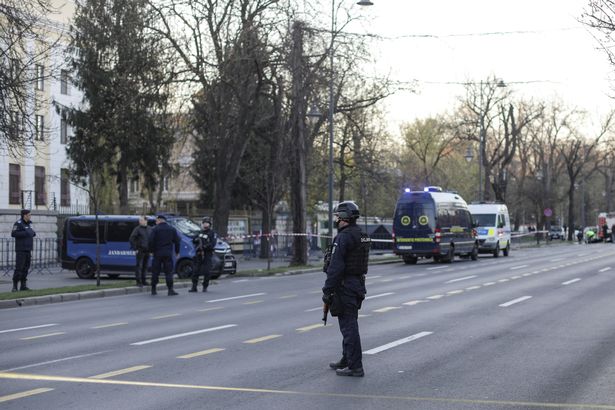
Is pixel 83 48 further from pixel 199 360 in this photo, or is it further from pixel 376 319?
pixel 199 360

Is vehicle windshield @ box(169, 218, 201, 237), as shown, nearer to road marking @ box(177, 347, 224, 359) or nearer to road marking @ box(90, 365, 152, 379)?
road marking @ box(177, 347, 224, 359)

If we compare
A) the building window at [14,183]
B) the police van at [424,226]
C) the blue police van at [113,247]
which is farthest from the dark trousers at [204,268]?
the building window at [14,183]

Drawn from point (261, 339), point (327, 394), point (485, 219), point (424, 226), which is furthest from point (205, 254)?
point (485, 219)

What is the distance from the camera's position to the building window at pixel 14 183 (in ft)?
187

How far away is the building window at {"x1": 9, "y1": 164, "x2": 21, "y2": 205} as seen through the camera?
56938mm

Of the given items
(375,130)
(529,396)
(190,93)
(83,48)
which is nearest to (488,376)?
(529,396)

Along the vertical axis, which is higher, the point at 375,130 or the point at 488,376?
the point at 375,130

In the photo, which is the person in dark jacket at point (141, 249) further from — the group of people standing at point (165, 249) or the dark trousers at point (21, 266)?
the dark trousers at point (21, 266)

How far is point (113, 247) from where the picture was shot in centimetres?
2798

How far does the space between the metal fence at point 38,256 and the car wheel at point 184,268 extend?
17.1ft

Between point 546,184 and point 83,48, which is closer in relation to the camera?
point 83,48

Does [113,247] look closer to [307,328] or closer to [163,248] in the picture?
[163,248]

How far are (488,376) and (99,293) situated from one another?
13.6 meters

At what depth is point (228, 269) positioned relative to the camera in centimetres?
2912
